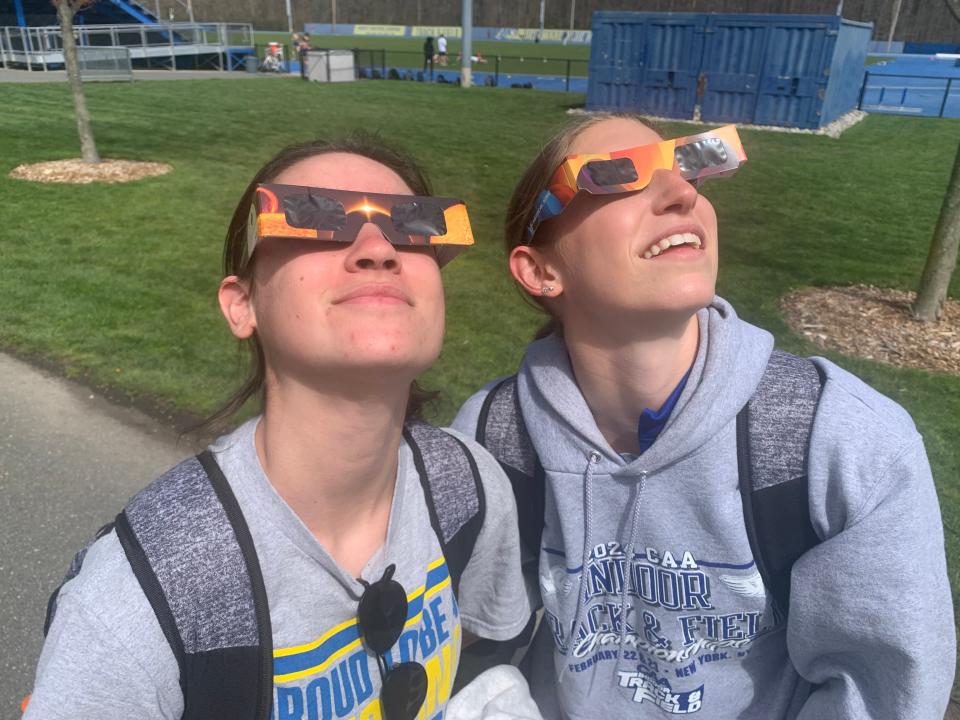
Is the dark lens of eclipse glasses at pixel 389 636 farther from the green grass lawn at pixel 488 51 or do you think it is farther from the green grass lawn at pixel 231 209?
the green grass lawn at pixel 488 51

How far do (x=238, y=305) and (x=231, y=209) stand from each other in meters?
8.10

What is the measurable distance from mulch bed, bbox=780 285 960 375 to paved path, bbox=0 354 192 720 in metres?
4.63

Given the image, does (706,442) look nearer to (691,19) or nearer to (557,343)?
(557,343)

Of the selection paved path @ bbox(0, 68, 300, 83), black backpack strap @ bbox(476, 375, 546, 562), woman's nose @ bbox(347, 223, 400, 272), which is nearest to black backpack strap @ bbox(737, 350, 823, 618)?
black backpack strap @ bbox(476, 375, 546, 562)

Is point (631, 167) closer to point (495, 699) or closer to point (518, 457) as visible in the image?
point (518, 457)

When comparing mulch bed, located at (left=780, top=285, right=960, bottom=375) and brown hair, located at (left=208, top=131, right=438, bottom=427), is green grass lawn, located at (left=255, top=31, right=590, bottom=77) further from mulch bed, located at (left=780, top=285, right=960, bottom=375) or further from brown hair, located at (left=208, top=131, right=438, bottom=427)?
brown hair, located at (left=208, top=131, right=438, bottom=427)

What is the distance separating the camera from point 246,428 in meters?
1.60

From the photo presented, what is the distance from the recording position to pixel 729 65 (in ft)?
59.8

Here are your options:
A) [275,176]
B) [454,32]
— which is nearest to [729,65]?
[275,176]

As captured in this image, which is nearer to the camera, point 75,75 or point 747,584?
point 747,584

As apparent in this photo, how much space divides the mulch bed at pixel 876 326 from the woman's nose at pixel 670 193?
425 cm

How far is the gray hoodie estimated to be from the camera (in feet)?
4.68

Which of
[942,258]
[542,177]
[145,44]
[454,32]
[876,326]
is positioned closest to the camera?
[542,177]

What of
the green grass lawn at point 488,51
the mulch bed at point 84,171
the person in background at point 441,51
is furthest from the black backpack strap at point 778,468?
the person in background at point 441,51
